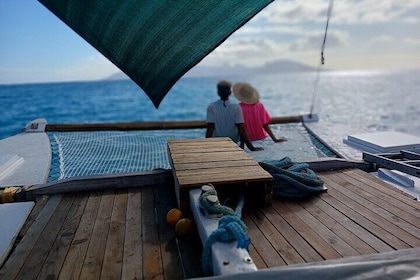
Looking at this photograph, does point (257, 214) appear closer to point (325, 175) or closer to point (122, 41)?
point (325, 175)

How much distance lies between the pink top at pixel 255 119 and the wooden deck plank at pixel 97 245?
258 centimetres

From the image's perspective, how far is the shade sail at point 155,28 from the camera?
2.06 metres

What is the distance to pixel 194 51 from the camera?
8.17 ft

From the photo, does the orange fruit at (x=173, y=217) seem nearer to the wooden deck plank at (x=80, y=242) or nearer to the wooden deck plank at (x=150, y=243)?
the wooden deck plank at (x=150, y=243)

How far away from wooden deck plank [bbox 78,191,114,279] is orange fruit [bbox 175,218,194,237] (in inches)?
17.9

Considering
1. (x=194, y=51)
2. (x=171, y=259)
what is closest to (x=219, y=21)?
(x=194, y=51)

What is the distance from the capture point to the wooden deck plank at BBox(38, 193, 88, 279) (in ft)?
6.05

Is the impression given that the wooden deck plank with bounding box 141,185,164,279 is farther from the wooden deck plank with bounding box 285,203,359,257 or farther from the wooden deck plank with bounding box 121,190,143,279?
the wooden deck plank with bounding box 285,203,359,257

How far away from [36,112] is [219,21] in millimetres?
30672

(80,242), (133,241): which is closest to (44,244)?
(80,242)

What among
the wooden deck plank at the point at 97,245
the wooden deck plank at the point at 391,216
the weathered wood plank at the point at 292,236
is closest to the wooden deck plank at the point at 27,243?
the wooden deck plank at the point at 97,245

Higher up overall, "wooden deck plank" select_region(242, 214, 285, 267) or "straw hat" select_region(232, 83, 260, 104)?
"straw hat" select_region(232, 83, 260, 104)

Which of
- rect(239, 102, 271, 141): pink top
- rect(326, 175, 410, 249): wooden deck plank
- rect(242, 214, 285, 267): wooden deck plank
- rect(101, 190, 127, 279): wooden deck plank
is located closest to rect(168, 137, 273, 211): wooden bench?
rect(242, 214, 285, 267): wooden deck plank

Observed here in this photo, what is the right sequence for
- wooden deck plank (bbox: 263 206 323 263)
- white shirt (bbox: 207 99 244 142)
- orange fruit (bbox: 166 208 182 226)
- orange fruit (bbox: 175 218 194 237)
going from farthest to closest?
white shirt (bbox: 207 99 244 142) < orange fruit (bbox: 166 208 182 226) < orange fruit (bbox: 175 218 194 237) < wooden deck plank (bbox: 263 206 323 263)
